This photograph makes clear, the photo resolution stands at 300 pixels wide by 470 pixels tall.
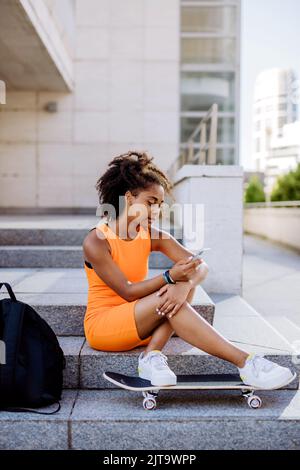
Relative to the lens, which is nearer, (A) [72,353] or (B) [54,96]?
(A) [72,353]

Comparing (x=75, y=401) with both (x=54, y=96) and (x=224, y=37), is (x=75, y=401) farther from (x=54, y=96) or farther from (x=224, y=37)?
(x=224, y=37)

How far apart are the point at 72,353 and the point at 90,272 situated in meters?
0.49

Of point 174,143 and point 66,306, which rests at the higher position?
point 174,143

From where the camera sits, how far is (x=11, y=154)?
36.3 feet

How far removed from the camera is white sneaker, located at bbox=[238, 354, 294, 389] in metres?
2.75

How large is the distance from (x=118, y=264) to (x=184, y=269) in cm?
49

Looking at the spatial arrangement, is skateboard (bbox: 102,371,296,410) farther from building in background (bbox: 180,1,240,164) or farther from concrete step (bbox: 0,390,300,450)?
building in background (bbox: 180,1,240,164)

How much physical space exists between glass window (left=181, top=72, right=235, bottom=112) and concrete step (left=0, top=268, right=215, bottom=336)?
797cm

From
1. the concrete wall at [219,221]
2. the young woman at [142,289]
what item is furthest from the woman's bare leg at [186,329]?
the concrete wall at [219,221]

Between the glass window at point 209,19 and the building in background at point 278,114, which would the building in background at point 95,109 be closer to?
the glass window at point 209,19

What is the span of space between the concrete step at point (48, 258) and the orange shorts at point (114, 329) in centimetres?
226
